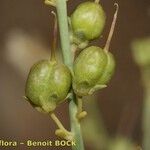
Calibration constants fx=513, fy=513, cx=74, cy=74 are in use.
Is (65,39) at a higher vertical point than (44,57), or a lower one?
higher

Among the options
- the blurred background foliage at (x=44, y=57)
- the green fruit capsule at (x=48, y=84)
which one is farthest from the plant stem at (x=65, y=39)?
the blurred background foliage at (x=44, y=57)

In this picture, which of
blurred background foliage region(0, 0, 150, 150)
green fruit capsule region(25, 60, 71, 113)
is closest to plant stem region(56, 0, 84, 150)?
green fruit capsule region(25, 60, 71, 113)

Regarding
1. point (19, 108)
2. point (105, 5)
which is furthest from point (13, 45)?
point (105, 5)

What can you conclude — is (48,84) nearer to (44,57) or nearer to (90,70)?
(90,70)

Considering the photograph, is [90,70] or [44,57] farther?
[44,57]

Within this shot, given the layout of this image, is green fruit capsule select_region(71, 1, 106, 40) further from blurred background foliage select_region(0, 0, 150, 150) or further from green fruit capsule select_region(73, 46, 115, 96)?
blurred background foliage select_region(0, 0, 150, 150)

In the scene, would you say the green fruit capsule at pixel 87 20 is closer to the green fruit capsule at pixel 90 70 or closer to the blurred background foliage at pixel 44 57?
the green fruit capsule at pixel 90 70

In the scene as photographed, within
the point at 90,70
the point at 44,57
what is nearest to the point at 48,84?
the point at 90,70
